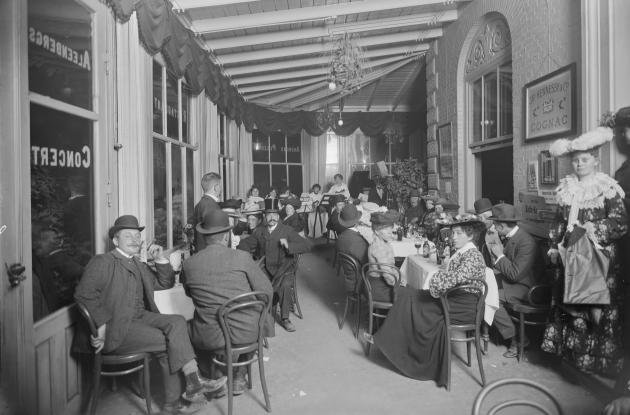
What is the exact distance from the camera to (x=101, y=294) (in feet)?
8.91

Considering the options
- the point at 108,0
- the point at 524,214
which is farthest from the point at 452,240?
the point at 108,0

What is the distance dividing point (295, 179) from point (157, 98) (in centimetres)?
797

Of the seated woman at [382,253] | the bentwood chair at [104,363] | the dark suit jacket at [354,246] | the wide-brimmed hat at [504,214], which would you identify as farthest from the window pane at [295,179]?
the bentwood chair at [104,363]

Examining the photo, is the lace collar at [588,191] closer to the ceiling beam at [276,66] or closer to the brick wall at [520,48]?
the brick wall at [520,48]

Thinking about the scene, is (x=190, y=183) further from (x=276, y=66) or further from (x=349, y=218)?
(x=276, y=66)

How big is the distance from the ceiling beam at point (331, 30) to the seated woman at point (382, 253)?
351 centimetres

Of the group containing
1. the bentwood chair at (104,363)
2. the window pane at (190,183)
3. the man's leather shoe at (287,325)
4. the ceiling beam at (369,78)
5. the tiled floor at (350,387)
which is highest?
the ceiling beam at (369,78)

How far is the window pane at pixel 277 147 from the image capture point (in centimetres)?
1227

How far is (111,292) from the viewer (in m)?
2.76

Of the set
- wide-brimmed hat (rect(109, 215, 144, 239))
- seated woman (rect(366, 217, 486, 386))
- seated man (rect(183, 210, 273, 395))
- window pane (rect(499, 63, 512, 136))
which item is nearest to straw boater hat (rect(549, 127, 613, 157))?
seated woman (rect(366, 217, 486, 386))

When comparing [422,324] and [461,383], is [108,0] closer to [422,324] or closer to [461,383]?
[422,324]

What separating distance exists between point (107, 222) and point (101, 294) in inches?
28.8

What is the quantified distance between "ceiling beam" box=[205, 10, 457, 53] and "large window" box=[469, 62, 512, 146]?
1.15 m

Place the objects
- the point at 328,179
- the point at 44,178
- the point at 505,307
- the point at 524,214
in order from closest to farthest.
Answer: the point at 44,178 → the point at 505,307 → the point at 524,214 → the point at 328,179
